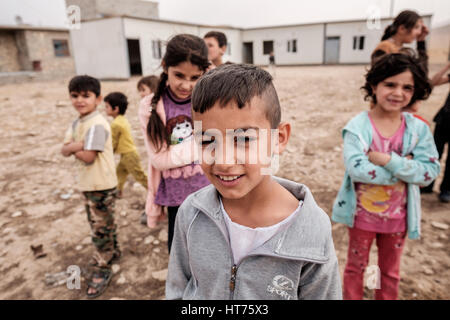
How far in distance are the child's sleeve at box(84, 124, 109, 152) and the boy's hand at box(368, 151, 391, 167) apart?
6.41ft

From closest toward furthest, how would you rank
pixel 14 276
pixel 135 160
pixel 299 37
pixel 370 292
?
pixel 370 292, pixel 14 276, pixel 135 160, pixel 299 37

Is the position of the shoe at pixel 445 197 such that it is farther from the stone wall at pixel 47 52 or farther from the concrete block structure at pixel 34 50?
the stone wall at pixel 47 52

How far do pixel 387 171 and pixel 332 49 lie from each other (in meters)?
26.4

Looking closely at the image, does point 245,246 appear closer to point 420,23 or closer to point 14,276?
point 14,276

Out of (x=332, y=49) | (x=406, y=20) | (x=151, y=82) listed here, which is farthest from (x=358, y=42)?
(x=151, y=82)

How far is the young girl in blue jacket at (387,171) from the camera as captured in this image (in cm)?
175

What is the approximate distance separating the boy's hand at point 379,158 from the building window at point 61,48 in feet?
78.0

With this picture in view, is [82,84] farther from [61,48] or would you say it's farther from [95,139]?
[61,48]

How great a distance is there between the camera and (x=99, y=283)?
2.44 metres

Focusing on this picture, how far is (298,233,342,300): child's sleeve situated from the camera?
3.37ft

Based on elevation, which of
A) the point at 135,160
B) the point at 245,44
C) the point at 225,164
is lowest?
the point at 135,160

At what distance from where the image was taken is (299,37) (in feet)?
82.7

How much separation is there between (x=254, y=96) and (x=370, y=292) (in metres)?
2.09
